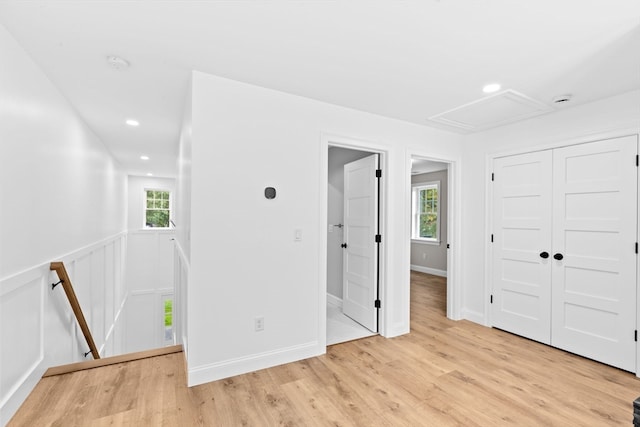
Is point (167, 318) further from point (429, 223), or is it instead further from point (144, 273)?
point (429, 223)

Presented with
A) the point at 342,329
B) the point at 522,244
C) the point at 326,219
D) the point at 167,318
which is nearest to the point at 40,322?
the point at 326,219

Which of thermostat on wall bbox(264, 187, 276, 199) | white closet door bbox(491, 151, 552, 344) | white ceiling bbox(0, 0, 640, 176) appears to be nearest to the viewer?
white ceiling bbox(0, 0, 640, 176)

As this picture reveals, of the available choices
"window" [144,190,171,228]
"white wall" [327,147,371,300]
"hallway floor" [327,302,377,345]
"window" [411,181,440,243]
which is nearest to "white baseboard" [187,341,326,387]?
"hallway floor" [327,302,377,345]

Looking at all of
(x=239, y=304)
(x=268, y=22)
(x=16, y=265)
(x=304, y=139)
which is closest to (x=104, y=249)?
(x=16, y=265)

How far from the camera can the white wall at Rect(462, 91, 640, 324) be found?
271 centimetres

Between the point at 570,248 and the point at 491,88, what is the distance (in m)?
1.85

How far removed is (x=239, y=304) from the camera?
2.49 metres

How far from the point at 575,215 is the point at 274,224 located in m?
3.02

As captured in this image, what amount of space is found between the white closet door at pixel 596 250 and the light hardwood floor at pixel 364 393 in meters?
0.24

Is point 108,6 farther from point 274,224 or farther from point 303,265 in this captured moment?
point 303,265

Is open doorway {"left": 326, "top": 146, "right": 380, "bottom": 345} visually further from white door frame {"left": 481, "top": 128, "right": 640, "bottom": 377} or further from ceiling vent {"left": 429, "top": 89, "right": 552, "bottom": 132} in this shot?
white door frame {"left": 481, "top": 128, "right": 640, "bottom": 377}

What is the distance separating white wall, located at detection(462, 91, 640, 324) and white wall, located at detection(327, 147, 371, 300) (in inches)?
63.2

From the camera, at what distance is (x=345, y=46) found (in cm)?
198

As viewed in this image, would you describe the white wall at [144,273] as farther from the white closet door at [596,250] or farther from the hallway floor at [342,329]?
→ the white closet door at [596,250]
